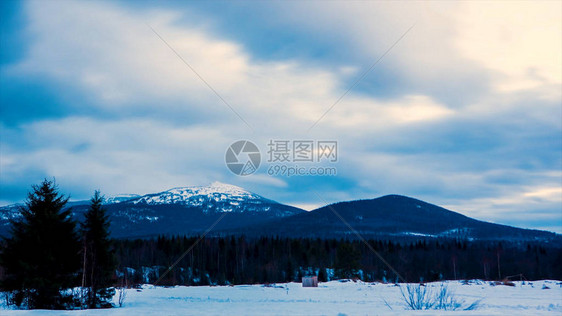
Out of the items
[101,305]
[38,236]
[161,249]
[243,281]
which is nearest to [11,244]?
[38,236]

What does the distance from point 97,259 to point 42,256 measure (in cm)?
258

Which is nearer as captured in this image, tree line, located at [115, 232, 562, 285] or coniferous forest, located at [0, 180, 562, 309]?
coniferous forest, located at [0, 180, 562, 309]

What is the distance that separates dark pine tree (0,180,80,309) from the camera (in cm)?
2269

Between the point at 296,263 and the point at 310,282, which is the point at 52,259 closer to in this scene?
the point at 310,282

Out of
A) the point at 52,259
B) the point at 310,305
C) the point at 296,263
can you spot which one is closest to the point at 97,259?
the point at 52,259

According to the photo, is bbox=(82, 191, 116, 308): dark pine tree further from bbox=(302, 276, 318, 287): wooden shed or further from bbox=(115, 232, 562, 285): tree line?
bbox=(115, 232, 562, 285): tree line

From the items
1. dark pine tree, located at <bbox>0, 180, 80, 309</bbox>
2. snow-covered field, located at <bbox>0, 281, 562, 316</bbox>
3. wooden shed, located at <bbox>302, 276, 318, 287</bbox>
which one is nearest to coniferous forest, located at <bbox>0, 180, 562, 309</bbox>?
dark pine tree, located at <bbox>0, 180, 80, 309</bbox>

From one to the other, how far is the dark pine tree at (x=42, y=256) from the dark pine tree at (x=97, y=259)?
2.04 ft

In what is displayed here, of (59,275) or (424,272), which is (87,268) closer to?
(59,275)

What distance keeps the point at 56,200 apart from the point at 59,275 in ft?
11.2

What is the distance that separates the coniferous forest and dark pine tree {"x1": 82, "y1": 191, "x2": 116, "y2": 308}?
47mm

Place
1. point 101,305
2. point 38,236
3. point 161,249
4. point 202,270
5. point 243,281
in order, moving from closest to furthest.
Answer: point 38,236 → point 101,305 → point 243,281 → point 202,270 → point 161,249

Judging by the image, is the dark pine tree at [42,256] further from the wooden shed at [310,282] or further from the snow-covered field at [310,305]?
the wooden shed at [310,282]

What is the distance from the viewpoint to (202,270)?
98.4m
